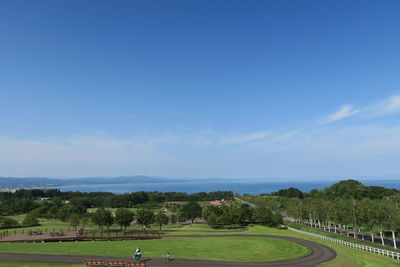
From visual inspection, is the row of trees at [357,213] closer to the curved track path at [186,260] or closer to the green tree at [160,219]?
the curved track path at [186,260]

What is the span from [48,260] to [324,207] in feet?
287

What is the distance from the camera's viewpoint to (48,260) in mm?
37250

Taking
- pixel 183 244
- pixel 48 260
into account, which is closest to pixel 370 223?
pixel 183 244

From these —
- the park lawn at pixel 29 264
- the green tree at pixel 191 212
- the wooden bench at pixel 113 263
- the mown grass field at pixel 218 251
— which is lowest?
the green tree at pixel 191 212

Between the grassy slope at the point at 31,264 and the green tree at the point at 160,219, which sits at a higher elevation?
the grassy slope at the point at 31,264

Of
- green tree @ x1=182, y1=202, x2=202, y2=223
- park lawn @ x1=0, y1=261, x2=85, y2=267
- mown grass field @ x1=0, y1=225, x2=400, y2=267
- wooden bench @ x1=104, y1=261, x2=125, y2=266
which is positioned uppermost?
wooden bench @ x1=104, y1=261, x2=125, y2=266

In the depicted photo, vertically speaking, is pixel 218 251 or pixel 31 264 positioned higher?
pixel 31 264

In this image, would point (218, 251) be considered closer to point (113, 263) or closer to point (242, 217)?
point (113, 263)

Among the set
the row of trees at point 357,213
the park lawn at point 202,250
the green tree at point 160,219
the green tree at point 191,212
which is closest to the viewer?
the park lawn at point 202,250

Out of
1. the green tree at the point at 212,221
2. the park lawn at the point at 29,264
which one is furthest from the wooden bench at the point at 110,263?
the green tree at the point at 212,221

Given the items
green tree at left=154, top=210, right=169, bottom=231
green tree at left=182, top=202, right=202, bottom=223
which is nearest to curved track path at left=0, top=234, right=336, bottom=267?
green tree at left=154, top=210, right=169, bottom=231

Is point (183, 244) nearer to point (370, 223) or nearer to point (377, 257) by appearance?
point (377, 257)

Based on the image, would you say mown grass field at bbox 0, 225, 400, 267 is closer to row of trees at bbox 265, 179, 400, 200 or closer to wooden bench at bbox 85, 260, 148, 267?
wooden bench at bbox 85, 260, 148, 267

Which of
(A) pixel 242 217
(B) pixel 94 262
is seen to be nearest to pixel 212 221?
(A) pixel 242 217
